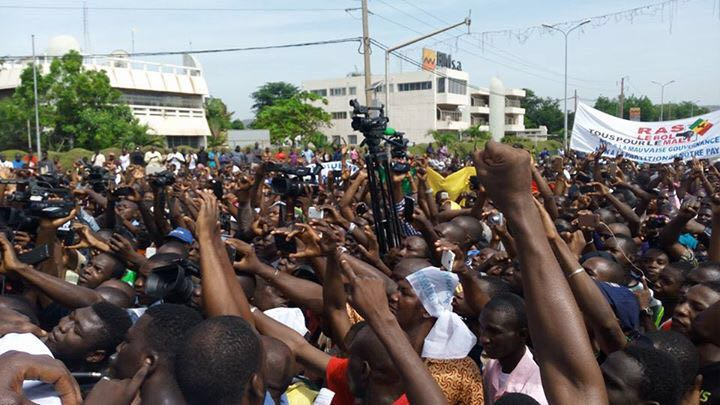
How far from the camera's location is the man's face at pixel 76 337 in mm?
3094

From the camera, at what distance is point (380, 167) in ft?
17.2

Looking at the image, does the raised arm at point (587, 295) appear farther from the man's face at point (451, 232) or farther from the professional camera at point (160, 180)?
the professional camera at point (160, 180)

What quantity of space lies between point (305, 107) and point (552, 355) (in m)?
43.9

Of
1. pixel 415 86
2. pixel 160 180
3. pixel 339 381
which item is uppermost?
pixel 415 86

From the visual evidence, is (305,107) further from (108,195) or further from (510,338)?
(510,338)

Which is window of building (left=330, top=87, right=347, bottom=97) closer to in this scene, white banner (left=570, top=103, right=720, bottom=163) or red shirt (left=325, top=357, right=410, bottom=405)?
white banner (left=570, top=103, right=720, bottom=163)

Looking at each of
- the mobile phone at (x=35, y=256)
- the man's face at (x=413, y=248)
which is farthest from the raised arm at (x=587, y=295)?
the mobile phone at (x=35, y=256)

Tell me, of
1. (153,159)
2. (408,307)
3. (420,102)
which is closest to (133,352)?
(408,307)

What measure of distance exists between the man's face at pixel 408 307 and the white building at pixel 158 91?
42727 mm

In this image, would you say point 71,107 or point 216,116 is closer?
point 71,107

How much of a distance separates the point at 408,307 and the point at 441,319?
18 centimetres

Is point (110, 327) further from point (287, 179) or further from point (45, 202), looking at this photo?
point (287, 179)

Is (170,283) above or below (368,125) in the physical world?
below

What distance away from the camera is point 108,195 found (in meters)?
6.71
